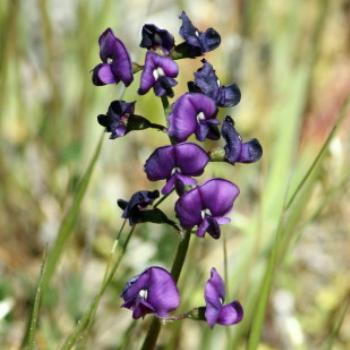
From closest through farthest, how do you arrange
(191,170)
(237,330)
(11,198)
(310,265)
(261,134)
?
(191,170)
(237,330)
(11,198)
(310,265)
(261,134)

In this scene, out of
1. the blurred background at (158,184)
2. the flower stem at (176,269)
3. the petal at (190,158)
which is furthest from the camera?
the blurred background at (158,184)

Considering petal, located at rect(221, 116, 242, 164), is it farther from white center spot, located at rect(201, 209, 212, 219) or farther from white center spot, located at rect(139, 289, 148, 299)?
white center spot, located at rect(139, 289, 148, 299)

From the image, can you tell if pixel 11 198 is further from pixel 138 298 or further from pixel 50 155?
pixel 138 298

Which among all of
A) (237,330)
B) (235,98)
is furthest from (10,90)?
(235,98)

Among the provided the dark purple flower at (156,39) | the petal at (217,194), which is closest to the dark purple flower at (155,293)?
the petal at (217,194)

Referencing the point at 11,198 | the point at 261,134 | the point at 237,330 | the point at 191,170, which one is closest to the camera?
the point at 191,170

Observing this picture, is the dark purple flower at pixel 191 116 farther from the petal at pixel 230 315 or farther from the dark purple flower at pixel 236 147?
→ the petal at pixel 230 315

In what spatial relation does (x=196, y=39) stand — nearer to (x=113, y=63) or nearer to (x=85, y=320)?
(x=113, y=63)
